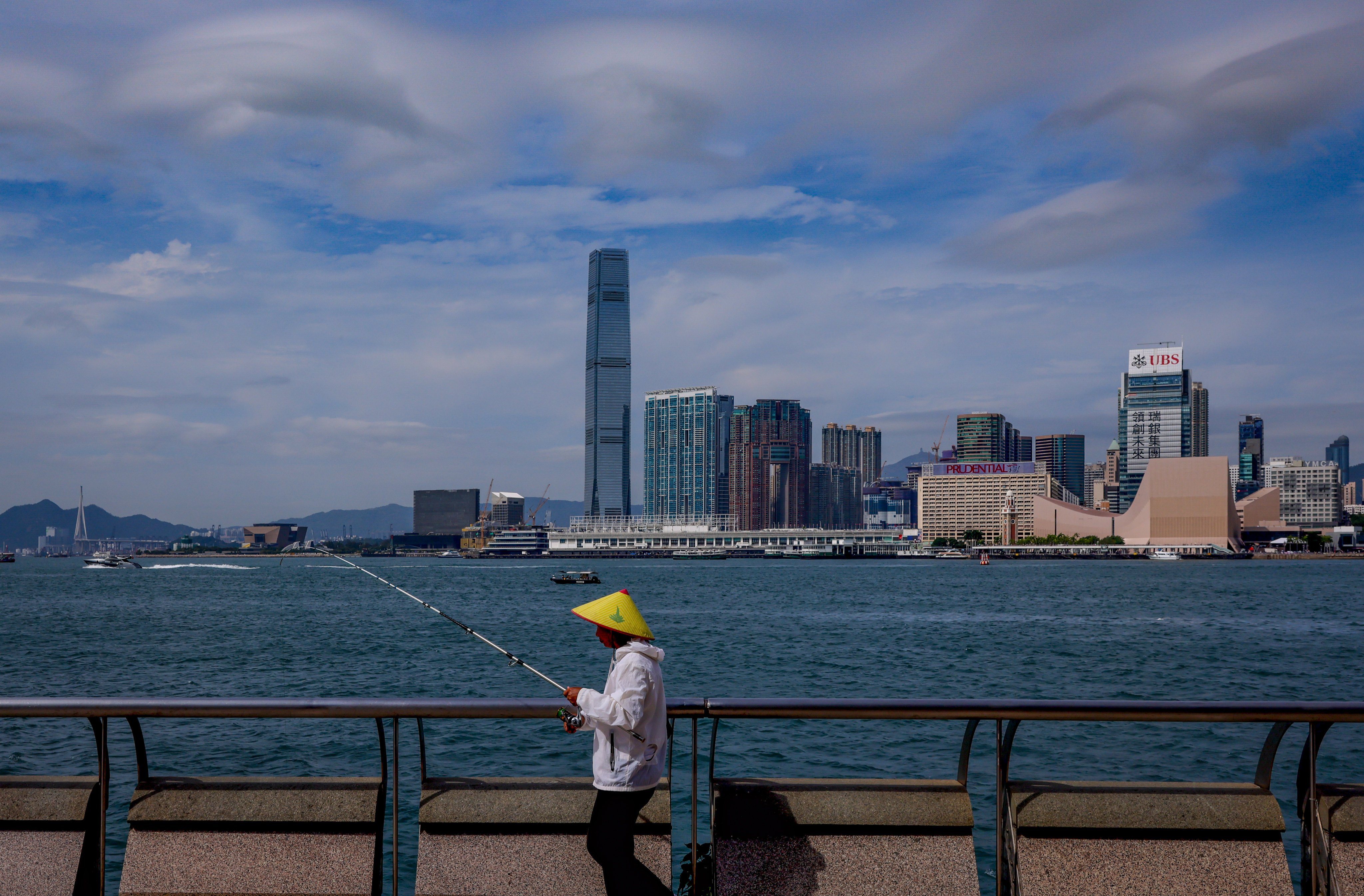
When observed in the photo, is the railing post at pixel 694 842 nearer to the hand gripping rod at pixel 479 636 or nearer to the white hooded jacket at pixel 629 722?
the white hooded jacket at pixel 629 722

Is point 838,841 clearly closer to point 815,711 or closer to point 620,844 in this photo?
point 815,711

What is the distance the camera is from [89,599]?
263 ft

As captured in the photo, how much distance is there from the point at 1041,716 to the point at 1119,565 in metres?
178

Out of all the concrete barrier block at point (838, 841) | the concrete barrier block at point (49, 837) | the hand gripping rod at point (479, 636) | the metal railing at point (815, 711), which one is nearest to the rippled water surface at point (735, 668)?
the concrete barrier block at point (49, 837)

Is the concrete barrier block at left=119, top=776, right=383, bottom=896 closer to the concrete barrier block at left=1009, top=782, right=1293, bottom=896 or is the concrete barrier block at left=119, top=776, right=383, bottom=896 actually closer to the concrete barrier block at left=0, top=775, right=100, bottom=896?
the concrete barrier block at left=0, top=775, right=100, bottom=896

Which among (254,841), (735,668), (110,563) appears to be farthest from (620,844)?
(110,563)

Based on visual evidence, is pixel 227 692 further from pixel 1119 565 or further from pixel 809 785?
pixel 1119 565

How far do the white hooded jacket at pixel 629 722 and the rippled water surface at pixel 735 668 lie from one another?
2.13m

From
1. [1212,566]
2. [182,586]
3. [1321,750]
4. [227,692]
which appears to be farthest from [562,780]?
[1212,566]

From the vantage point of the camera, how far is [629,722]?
445cm

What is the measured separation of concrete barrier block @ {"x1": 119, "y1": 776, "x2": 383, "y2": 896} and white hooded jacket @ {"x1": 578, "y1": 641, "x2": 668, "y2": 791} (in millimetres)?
1202

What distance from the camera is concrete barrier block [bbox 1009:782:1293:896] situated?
15.3 feet

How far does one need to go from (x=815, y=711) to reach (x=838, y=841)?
2.49ft

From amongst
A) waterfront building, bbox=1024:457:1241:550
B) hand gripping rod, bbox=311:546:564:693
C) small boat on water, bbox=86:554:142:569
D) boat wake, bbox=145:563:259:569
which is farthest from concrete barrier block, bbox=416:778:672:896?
waterfront building, bbox=1024:457:1241:550
